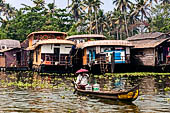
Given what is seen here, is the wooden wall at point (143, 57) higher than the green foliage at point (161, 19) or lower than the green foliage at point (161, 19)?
lower

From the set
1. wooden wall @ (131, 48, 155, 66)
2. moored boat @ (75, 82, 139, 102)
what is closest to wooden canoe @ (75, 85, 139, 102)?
moored boat @ (75, 82, 139, 102)

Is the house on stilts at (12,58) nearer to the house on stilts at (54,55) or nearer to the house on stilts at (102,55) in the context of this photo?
the house on stilts at (54,55)

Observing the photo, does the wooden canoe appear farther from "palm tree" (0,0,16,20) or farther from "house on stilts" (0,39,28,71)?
"palm tree" (0,0,16,20)

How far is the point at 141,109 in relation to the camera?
9.98 metres

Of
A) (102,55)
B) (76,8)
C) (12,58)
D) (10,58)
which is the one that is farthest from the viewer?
(76,8)

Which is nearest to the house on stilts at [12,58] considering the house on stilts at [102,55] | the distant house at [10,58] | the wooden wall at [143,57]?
the distant house at [10,58]

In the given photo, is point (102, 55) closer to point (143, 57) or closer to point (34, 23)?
point (143, 57)

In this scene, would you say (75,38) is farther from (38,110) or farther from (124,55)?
(38,110)

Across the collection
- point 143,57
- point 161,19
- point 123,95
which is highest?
point 161,19

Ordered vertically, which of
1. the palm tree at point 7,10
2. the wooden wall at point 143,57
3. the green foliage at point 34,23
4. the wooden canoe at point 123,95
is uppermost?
the palm tree at point 7,10

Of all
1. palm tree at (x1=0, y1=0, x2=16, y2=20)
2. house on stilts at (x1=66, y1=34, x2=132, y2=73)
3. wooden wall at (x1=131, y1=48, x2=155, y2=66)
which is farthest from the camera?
palm tree at (x1=0, y1=0, x2=16, y2=20)

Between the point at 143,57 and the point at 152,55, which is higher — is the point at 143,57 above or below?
below

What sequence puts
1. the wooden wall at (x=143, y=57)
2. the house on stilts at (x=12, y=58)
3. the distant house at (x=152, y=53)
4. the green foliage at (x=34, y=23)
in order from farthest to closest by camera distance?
the green foliage at (x=34, y=23), the house on stilts at (x=12, y=58), the wooden wall at (x=143, y=57), the distant house at (x=152, y=53)

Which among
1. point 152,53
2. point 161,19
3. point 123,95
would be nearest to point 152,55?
point 152,53
